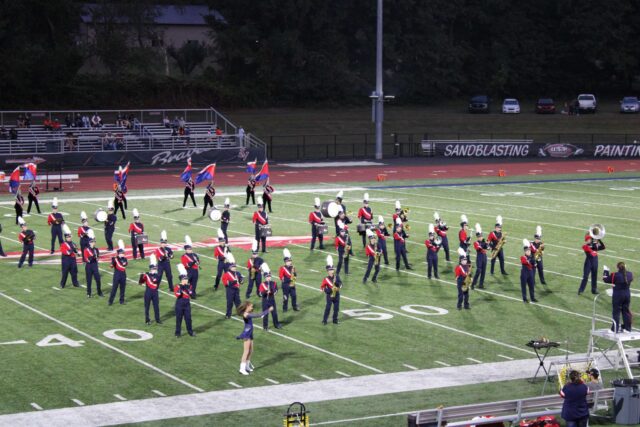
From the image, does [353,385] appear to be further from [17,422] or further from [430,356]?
[17,422]

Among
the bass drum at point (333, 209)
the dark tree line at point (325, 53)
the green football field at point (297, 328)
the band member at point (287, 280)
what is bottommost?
the green football field at point (297, 328)

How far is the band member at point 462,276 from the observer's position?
2231 cm

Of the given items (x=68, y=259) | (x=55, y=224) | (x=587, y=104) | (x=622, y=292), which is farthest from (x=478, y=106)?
(x=622, y=292)

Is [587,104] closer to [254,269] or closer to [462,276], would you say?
[462,276]

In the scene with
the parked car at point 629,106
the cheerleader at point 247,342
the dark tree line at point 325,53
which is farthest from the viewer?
the parked car at point 629,106

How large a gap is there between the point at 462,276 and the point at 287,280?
137 inches

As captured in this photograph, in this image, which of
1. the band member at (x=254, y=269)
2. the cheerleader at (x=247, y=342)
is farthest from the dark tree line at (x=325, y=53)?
the cheerleader at (x=247, y=342)

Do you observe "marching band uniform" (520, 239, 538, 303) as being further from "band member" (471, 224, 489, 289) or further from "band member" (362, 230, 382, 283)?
"band member" (362, 230, 382, 283)

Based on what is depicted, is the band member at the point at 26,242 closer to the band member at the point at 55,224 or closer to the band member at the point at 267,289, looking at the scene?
the band member at the point at 55,224

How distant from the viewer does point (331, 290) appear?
68.7ft

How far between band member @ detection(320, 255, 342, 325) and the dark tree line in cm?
4497

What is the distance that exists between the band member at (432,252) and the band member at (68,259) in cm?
778

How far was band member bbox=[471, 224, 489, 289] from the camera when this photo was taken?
2452cm

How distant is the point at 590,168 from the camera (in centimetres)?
5425
